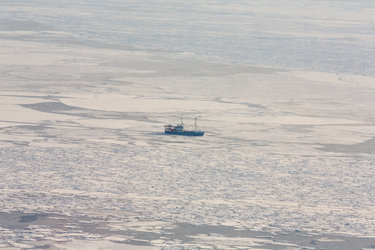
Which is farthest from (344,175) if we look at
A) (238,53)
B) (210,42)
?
(210,42)

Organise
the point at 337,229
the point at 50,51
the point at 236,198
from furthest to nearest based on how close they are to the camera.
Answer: the point at 50,51 < the point at 236,198 < the point at 337,229

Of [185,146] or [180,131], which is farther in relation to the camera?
[180,131]

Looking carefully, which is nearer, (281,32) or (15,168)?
(15,168)

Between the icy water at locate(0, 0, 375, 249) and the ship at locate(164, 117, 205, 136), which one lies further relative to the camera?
the ship at locate(164, 117, 205, 136)

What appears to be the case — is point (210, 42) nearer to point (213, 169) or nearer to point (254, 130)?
point (254, 130)

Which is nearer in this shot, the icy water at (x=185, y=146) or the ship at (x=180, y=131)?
the icy water at (x=185, y=146)

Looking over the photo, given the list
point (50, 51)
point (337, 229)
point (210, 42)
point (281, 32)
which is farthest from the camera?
point (281, 32)

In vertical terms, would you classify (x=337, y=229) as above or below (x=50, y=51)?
below
